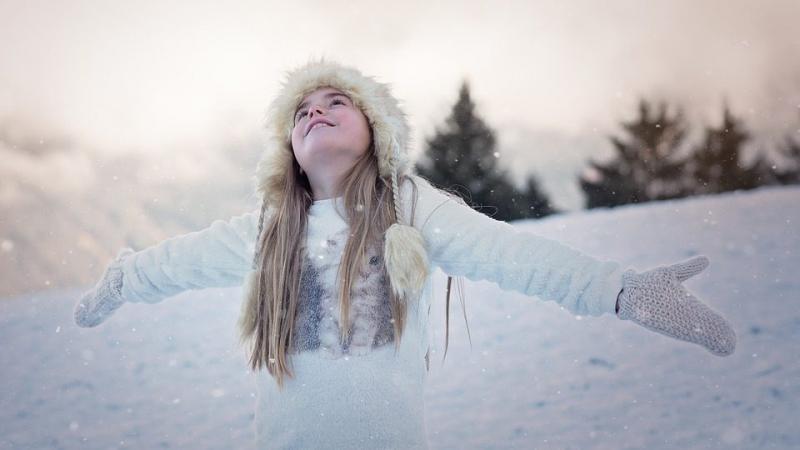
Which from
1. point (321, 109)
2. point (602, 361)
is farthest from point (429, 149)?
point (321, 109)

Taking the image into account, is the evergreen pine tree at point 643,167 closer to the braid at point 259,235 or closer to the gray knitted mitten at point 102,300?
the braid at point 259,235

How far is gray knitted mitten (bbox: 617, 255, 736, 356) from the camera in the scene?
1.22 metres

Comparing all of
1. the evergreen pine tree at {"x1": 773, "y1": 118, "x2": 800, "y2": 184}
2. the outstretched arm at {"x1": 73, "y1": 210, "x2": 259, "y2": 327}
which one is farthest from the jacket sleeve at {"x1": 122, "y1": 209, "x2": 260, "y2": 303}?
the evergreen pine tree at {"x1": 773, "y1": 118, "x2": 800, "y2": 184}

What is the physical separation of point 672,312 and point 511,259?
39cm

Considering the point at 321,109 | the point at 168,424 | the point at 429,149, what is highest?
the point at 429,149

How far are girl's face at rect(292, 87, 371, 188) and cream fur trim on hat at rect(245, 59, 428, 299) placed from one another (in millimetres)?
53

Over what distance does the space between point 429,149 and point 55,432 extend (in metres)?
6.73

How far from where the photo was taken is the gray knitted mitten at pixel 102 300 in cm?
178

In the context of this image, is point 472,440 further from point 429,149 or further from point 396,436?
point 429,149

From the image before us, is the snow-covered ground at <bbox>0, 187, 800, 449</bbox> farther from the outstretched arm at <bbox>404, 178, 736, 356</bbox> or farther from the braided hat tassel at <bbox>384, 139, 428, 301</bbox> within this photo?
the braided hat tassel at <bbox>384, 139, 428, 301</bbox>

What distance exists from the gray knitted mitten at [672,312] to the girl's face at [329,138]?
871mm

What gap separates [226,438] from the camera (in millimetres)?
2461

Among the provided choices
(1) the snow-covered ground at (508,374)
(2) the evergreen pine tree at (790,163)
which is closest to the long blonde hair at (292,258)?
(1) the snow-covered ground at (508,374)

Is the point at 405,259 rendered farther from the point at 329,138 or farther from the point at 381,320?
the point at 329,138
